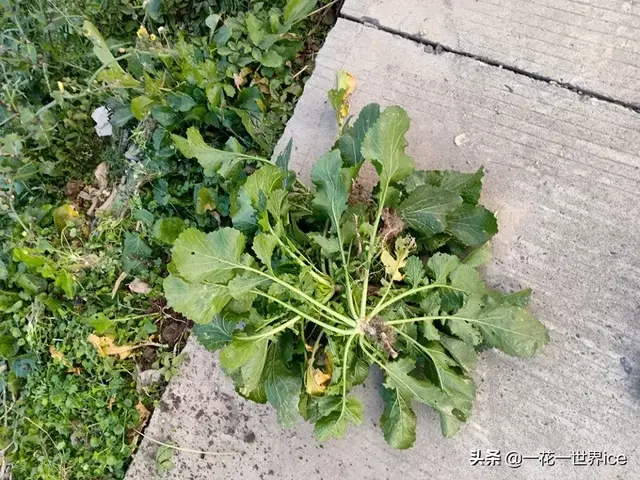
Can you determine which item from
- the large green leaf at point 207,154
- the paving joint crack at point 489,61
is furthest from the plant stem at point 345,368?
the paving joint crack at point 489,61

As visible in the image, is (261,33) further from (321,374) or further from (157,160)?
(321,374)

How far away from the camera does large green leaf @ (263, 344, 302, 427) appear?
72.1 inches

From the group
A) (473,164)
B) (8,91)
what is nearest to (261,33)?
(473,164)

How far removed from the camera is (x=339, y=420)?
5.81 ft

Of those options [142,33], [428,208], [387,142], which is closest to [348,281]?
[428,208]

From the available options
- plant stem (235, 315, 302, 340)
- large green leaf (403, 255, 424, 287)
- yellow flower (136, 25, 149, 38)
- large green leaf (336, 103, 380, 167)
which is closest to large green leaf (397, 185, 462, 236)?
large green leaf (403, 255, 424, 287)

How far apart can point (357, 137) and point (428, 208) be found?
13.8 inches

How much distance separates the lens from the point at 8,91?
2482mm

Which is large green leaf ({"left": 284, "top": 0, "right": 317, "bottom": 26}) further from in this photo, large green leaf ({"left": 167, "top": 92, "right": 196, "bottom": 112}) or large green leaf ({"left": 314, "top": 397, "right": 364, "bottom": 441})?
large green leaf ({"left": 314, "top": 397, "right": 364, "bottom": 441})

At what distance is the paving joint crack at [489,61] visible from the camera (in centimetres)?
195

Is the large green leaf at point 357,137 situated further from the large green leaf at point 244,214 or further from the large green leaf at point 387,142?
the large green leaf at point 244,214

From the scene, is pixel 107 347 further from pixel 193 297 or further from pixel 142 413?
pixel 193 297

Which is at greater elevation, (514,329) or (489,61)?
(489,61)

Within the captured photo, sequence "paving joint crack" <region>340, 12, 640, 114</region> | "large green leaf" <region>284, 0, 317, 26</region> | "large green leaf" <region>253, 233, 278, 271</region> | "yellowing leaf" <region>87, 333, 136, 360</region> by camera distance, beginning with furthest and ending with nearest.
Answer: "yellowing leaf" <region>87, 333, 136, 360</region> → "large green leaf" <region>284, 0, 317, 26</region> → "paving joint crack" <region>340, 12, 640, 114</region> → "large green leaf" <region>253, 233, 278, 271</region>
